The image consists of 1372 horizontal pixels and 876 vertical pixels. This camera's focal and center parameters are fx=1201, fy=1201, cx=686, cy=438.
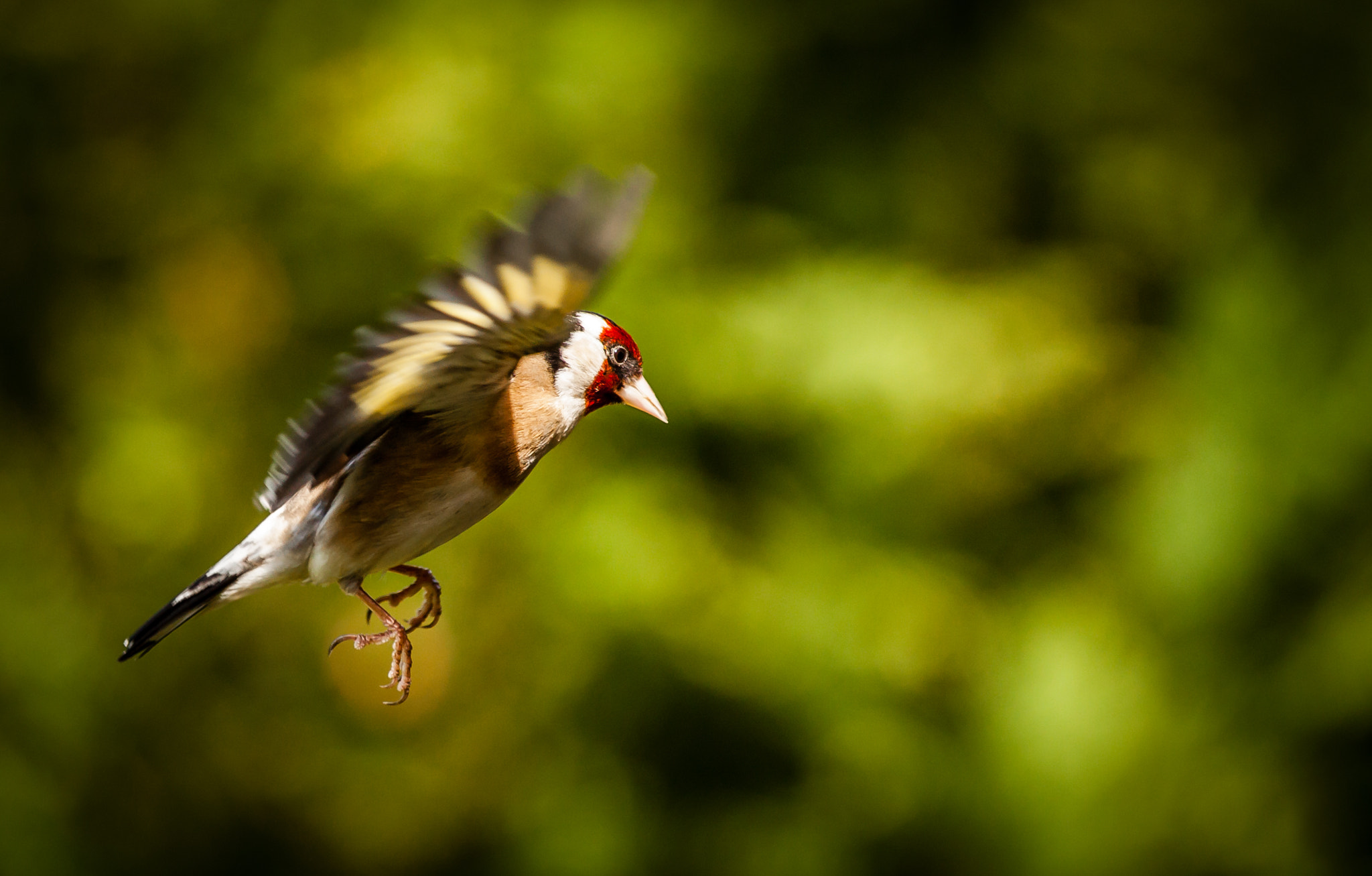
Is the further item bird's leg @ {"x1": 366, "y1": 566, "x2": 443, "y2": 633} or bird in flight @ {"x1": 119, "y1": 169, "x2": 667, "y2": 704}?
bird's leg @ {"x1": 366, "y1": 566, "x2": 443, "y2": 633}

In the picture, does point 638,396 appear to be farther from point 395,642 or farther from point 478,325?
point 395,642

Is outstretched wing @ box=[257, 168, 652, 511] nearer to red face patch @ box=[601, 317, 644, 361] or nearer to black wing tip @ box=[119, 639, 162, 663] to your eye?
red face patch @ box=[601, 317, 644, 361]

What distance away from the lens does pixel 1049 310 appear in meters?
2.86

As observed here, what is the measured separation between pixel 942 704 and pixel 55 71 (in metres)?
2.80

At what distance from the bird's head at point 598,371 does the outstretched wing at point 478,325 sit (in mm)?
33

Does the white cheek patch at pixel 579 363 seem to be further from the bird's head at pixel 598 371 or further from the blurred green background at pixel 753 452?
the blurred green background at pixel 753 452

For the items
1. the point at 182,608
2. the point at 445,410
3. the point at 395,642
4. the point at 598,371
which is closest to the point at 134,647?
the point at 182,608

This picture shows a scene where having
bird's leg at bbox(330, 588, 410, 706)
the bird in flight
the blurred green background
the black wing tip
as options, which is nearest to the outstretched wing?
the bird in flight

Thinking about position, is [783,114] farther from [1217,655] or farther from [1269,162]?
[1217,655]

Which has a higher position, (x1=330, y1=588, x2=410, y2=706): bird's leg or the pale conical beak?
the pale conical beak

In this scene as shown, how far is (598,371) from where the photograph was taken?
108 centimetres

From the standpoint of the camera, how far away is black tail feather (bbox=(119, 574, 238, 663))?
122cm

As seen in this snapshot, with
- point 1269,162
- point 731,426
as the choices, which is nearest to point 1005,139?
point 1269,162

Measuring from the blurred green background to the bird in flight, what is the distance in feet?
5.04
